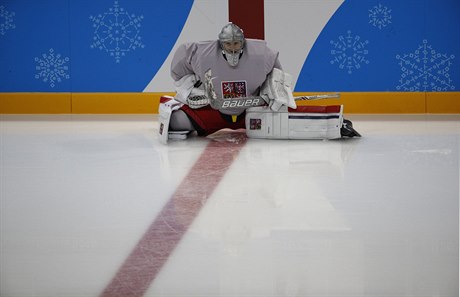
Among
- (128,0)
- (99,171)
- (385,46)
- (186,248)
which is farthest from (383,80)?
(186,248)

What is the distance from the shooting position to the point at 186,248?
2959mm

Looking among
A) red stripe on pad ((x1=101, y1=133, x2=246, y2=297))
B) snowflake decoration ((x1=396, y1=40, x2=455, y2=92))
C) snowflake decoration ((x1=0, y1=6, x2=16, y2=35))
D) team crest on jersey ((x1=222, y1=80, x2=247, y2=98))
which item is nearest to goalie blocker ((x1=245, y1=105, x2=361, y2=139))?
team crest on jersey ((x1=222, y1=80, x2=247, y2=98))

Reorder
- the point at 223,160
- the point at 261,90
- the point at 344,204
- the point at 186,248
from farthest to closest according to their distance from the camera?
the point at 261,90
the point at 223,160
the point at 344,204
the point at 186,248

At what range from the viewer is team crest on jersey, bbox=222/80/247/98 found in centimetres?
568

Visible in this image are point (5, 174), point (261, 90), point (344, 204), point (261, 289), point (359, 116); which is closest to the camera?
point (261, 289)

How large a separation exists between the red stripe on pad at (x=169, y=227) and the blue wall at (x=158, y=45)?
2.19 metres

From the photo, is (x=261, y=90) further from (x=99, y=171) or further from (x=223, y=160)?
(x=99, y=171)

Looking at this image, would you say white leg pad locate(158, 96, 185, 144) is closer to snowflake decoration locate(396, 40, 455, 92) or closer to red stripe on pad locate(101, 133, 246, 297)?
red stripe on pad locate(101, 133, 246, 297)

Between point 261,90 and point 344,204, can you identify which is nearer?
point 344,204

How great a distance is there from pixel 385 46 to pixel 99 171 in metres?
3.23

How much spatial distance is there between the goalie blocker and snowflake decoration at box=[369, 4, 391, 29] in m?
1.50

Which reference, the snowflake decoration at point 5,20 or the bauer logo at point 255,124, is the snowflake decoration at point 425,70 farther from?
the snowflake decoration at point 5,20

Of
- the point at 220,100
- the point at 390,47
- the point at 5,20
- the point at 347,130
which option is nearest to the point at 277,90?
the point at 220,100

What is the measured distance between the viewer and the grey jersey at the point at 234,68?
223 inches
